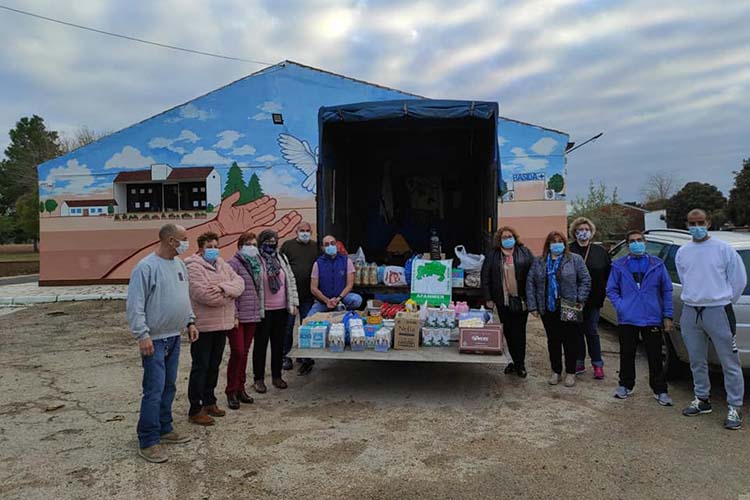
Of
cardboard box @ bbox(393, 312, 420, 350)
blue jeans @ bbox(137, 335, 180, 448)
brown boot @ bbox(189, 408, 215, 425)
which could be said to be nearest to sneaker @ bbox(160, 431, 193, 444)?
blue jeans @ bbox(137, 335, 180, 448)

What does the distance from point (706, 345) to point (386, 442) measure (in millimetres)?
3112

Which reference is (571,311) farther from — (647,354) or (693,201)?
(693,201)

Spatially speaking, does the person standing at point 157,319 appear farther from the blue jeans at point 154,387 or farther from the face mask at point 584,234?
the face mask at point 584,234

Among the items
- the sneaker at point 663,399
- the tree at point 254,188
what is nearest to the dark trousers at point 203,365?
the sneaker at point 663,399

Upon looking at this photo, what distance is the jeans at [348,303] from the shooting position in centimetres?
620

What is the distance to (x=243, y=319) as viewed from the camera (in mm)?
4930

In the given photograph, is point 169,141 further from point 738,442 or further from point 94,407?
point 738,442

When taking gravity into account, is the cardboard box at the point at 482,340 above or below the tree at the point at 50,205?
below

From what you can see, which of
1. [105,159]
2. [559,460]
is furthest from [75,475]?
[105,159]

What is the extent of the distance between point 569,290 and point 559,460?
2.09 metres

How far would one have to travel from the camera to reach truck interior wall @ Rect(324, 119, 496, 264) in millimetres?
7988

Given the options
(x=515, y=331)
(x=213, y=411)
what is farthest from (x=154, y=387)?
(x=515, y=331)

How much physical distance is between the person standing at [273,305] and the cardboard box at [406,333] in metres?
1.20

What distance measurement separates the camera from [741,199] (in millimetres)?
33844
